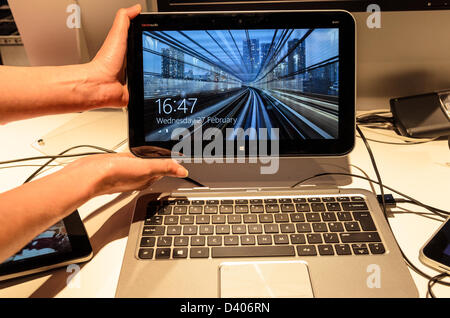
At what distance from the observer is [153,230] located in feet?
1.71

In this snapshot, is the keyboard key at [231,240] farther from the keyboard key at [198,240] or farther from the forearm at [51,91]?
the forearm at [51,91]

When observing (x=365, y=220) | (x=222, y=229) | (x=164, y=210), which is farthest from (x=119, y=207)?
(x=365, y=220)

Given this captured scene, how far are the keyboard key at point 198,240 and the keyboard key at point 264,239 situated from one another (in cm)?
8

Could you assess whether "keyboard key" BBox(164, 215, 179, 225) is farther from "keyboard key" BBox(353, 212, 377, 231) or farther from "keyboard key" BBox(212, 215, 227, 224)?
"keyboard key" BBox(353, 212, 377, 231)

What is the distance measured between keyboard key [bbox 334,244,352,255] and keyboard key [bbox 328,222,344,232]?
28mm

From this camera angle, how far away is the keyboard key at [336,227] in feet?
1.69

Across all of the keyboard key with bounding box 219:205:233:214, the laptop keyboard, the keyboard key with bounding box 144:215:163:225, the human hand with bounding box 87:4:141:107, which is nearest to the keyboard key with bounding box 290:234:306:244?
the laptop keyboard

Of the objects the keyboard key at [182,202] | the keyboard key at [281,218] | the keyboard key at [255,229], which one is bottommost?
the keyboard key at [255,229]

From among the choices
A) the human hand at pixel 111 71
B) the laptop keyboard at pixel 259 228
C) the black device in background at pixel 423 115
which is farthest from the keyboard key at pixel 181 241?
the black device in background at pixel 423 115

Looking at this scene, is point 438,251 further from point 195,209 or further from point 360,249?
point 195,209

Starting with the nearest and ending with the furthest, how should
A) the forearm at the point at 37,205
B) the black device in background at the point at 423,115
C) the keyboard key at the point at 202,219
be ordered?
1. the forearm at the point at 37,205
2. the keyboard key at the point at 202,219
3. the black device in background at the point at 423,115

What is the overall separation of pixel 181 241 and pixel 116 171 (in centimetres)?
15

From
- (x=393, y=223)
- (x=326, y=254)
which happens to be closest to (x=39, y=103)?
(x=326, y=254)

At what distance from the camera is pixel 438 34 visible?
760mm
